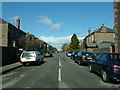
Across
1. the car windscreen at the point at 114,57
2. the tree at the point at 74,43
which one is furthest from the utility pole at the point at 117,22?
the tree at the point at 74,43

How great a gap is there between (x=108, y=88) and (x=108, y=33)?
51.1 m

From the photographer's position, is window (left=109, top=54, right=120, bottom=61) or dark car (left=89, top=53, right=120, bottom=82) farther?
window (left=109, top=54, right=120, bottom=61)

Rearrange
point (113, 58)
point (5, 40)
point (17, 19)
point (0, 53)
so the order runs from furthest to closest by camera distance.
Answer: point (17, 19)
point (5, 40)
point (0, 53)
point (113, 58)


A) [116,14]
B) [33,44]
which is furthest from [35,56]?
[33,44]

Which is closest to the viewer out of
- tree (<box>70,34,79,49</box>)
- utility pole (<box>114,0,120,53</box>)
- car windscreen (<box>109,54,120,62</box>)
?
car windscreen (<box>109,54,120,62</box>)

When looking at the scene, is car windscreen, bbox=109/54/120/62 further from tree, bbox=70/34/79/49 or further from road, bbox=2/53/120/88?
tree, bbox=70/34/79/49

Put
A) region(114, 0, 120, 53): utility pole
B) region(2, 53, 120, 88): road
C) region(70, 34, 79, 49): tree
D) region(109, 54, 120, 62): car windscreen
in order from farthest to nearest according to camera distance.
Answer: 1. region(70, 34, 79, 49): tree
2. region(114, 0, 120, 53): utility pole
3. region(109, 54, 120, 62): car windscreen
4. region(2, 53, 120, 88): road

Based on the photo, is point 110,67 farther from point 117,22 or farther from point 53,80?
point 117,22

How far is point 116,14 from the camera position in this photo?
65.1ft

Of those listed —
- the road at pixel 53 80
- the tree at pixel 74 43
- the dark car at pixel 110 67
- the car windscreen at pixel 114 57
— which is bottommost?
the road at pixel 53 80

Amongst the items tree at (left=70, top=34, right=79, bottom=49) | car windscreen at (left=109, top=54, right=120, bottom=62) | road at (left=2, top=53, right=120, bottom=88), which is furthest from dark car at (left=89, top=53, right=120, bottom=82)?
tree at (left=70, top=34, right=79, bottom=49)

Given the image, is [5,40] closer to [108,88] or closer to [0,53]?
[0,53]

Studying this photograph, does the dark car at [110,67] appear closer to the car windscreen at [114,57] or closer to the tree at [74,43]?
the car windscreen at [114,57]

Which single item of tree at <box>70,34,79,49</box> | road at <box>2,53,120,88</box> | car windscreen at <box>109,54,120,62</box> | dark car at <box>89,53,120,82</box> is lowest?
road at <box>2,53,120,88</box>
